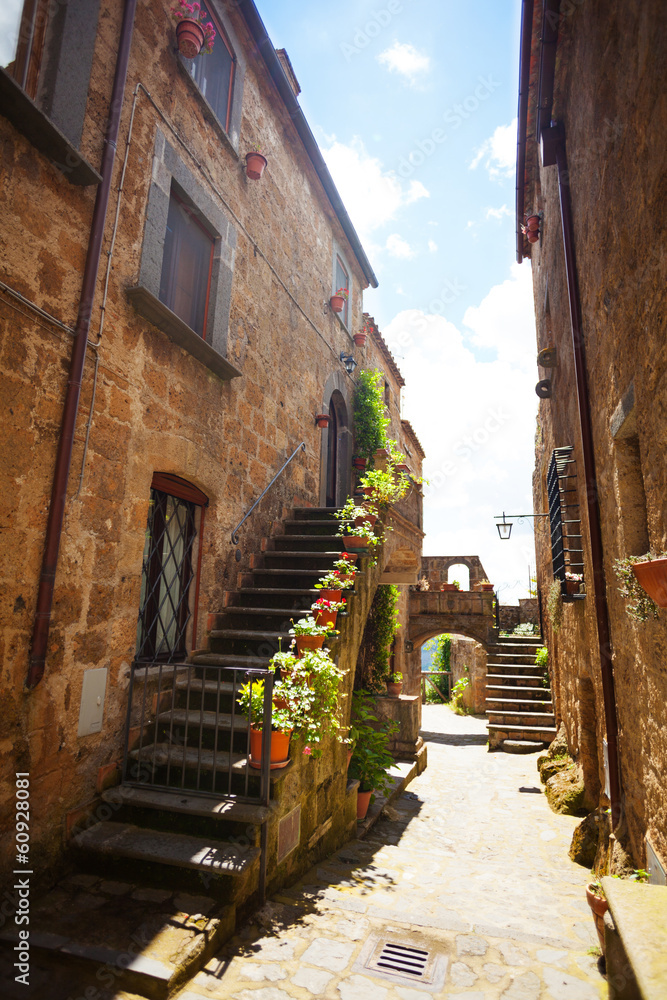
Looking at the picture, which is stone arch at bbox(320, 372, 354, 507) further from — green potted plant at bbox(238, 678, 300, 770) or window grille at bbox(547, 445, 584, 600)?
green potted plant at bbox(238, 678, 300, 770)

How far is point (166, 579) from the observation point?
182 inches

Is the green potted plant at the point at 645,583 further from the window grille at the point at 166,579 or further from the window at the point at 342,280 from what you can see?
the window at the point at 342,280

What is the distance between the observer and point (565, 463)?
5.75m

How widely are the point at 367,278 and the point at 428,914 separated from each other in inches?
438

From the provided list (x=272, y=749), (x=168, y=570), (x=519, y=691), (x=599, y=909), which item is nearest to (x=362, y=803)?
(x=272, y=749)

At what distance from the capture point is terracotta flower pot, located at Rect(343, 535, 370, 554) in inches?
222

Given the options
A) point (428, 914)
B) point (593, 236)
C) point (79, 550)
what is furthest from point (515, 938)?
point (593, 236)

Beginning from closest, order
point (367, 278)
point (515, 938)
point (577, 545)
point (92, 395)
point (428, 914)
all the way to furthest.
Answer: point (515, 938)
point (428, 914)
point (92, 395)
point (577, 545)
point (367, 278)

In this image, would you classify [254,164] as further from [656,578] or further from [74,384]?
[656,578]

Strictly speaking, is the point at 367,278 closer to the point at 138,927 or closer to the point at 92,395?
the point at 92,395

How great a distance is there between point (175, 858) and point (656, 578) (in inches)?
111

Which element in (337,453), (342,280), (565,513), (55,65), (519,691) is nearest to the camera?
(55,65)

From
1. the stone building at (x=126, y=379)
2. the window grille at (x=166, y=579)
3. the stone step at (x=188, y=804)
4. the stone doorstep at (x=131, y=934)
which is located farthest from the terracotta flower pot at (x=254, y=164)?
the stone doorstep at (x=131, y=934)

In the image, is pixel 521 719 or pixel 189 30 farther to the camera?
pixel 521 719
